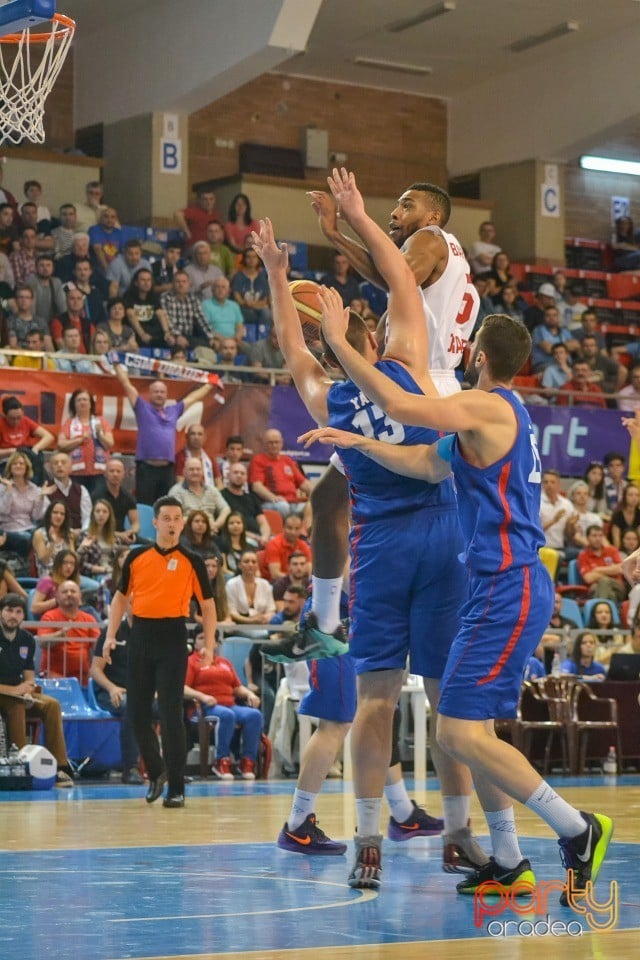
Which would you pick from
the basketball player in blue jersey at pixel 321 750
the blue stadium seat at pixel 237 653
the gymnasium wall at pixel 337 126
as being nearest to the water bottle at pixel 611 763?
the blue stadium seat at pixel 237 653

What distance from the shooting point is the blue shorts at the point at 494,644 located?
5.75 meters

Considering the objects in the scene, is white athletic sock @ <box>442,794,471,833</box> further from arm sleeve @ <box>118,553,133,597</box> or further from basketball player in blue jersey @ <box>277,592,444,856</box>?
arm sleeve @ <box>118,553,133,597</box>

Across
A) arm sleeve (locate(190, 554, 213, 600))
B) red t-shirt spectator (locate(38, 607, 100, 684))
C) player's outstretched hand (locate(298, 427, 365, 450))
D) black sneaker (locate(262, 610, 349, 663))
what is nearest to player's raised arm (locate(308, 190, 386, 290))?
player's outstretched hand (locate(298, 427, 365, 450))

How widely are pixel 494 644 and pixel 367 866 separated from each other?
1232 mm

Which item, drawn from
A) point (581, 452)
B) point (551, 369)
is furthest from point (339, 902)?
point (551, 369)

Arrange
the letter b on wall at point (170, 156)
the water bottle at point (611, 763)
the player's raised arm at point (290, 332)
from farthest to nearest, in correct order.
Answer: the letter b on wall at point (170, 156) → the water bottle at point (611, 763) → the player's raised arm at point (290, 332)

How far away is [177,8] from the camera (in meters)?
22.9

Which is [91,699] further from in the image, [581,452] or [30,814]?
[581,452]

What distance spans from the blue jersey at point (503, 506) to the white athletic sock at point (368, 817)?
49.4 inches

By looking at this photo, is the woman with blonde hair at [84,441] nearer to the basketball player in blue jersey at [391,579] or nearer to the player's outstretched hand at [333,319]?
the basketball player in blue jersey at [391,579]

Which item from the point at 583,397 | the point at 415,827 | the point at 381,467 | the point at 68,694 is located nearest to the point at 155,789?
the point at 68,694

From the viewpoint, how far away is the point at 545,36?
25266 mm

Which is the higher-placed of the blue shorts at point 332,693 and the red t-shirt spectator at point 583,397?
the red t-shirt spectator at point 583,397

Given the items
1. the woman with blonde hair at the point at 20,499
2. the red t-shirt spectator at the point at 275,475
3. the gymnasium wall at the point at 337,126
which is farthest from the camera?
the gymnasium wall at the point at 337,126
